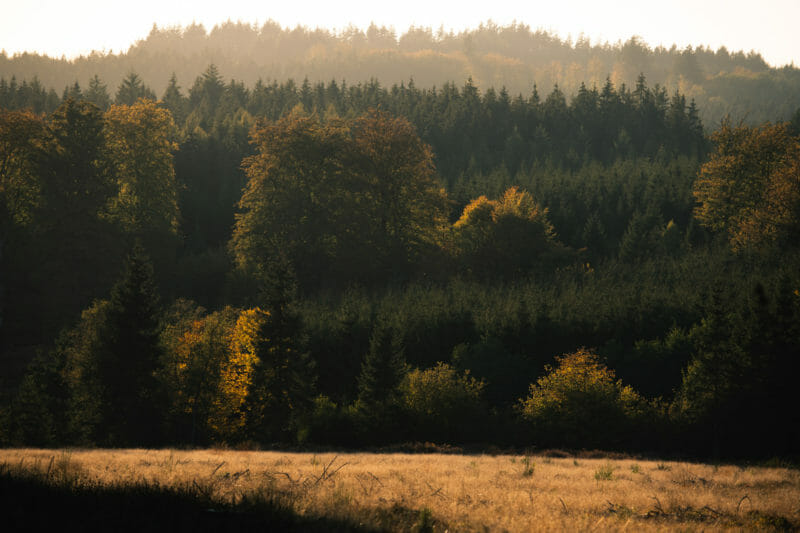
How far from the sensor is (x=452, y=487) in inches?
719

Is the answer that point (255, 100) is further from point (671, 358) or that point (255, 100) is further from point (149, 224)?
point (671, 358)

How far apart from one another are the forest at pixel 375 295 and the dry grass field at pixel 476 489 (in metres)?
14.3

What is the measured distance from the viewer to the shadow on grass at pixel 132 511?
32.7ft

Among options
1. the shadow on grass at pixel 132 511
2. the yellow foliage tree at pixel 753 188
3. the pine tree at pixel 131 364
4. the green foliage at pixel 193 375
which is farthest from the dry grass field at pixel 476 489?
the yellow foliage tree at pixel 753 188

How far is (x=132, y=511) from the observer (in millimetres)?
10562

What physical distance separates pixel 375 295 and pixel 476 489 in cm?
3815

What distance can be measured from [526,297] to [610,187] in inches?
1386

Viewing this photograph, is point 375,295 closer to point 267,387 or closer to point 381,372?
point 381,372

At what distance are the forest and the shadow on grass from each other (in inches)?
1042

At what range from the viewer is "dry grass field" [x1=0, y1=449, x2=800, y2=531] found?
1312cm

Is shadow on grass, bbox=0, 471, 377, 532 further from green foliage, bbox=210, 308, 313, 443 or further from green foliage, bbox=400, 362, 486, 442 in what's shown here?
green foliage, bbox=400, 362, 486, 442

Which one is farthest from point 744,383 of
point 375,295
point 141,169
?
point 141,169

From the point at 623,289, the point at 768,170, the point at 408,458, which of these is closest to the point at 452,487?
the point at 408,458

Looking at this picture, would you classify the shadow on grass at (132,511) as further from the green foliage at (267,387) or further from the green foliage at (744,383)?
the green foliage at (744,383)
